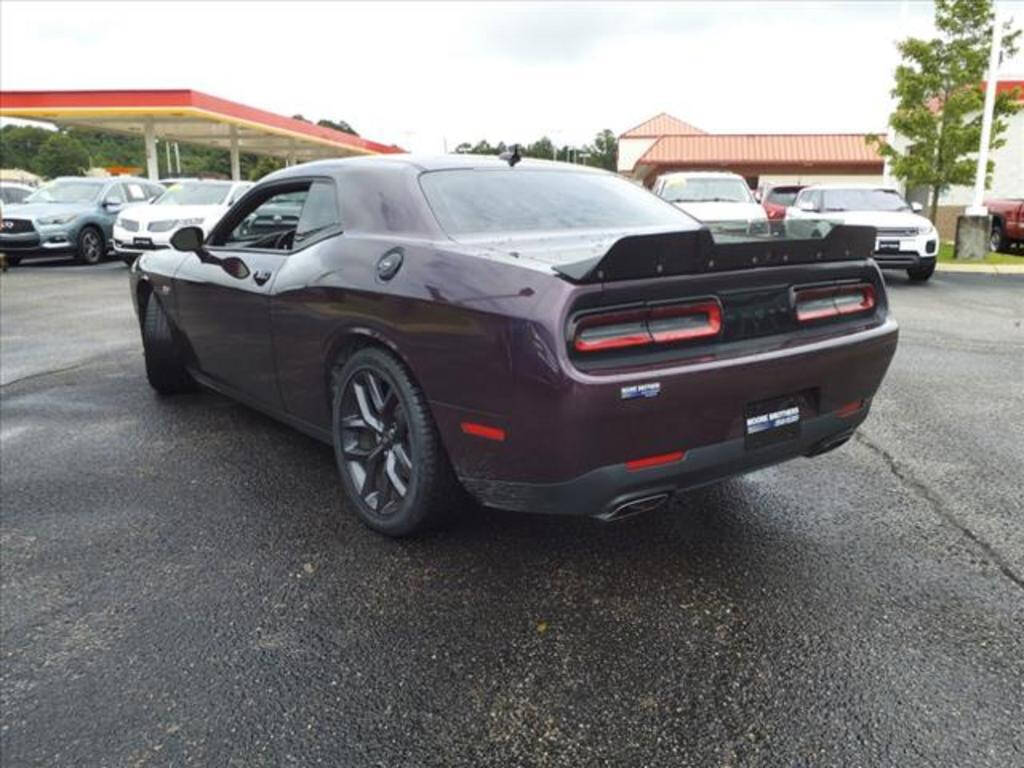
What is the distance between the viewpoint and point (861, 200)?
13.5 metres

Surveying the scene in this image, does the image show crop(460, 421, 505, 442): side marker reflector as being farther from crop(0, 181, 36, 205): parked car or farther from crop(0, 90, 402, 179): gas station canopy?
crop(0, 90, 402, 179): gas station canopy

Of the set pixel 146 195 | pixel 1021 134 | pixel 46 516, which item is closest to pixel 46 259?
pixel 146 195

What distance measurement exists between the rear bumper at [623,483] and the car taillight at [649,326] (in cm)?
37

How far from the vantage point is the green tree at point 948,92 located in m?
17.9

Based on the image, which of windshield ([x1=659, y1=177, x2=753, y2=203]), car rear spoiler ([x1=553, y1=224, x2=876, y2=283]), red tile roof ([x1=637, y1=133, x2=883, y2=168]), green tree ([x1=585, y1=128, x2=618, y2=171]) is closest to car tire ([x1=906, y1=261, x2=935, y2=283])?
windshield ([x1=659, y1=177, x2=753, y2=203])

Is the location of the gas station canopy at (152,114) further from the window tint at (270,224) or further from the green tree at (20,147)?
the green tree at (20,147)

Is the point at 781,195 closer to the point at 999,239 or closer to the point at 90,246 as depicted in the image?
the point at 999,239

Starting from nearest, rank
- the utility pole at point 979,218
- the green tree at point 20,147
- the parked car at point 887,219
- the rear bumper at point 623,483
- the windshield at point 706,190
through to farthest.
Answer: the rear bumper at point 623,483
the parked car at point 887,219
the windshield at point 706,190
the utility pole at point 979,218
the green tree at point 20,147

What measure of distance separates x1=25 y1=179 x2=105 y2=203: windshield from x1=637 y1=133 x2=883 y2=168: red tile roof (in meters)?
29.2

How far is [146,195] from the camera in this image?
17391mm

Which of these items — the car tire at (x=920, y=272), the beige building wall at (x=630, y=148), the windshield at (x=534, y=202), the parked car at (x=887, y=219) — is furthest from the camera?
the beige building wall at (x=630, y=148)

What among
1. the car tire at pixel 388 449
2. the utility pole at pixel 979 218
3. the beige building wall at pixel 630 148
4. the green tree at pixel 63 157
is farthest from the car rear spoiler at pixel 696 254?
the green tree at pixel 63 157

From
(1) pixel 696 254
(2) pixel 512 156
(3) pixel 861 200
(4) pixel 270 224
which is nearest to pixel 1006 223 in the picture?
(3) pixel 861 200

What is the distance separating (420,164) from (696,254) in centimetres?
145
